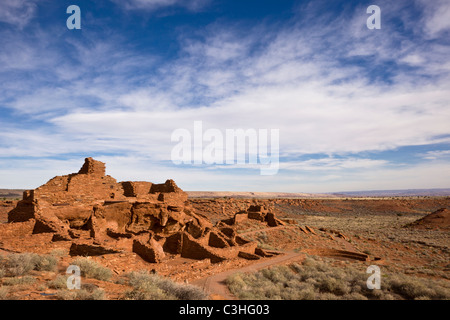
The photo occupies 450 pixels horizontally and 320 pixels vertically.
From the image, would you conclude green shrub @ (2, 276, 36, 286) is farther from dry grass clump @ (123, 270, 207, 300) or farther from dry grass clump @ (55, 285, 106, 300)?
dry grass clump @ (123, 270, 207, 300)

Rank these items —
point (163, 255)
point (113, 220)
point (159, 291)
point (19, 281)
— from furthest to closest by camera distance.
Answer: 1. point (113, 220)
2. point (163, 255)
3. point (159, 291)
4. point (19, 281)

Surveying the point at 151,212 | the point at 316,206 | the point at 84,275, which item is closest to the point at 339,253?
the point at 151,212

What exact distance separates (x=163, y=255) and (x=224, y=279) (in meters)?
4.72

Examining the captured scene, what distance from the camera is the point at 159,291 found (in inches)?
305

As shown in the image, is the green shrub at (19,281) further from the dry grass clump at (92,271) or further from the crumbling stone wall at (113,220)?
the crumbling stone wall at (113,220)

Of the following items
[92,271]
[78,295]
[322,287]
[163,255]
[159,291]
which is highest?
[78,295]

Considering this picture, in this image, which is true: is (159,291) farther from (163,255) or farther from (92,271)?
(163,255)

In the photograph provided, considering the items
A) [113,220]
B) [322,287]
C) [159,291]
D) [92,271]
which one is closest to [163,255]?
[113,220]

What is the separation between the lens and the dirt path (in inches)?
447

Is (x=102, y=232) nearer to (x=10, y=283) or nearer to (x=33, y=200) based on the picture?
(x=33, y=200)

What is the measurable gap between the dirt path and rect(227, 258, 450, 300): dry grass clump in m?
0.42

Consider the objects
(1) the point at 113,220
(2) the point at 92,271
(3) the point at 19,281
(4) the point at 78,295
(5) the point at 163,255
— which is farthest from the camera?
(1) the point at 113,220

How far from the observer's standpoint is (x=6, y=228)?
14.5m

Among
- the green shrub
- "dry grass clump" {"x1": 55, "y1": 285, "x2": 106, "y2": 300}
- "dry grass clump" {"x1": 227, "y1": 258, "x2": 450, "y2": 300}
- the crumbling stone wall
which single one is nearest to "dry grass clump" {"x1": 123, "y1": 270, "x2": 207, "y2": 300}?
"dry grass clump" {"x1": 55, "y1": 285, "x2": 106, "y2": 300}
